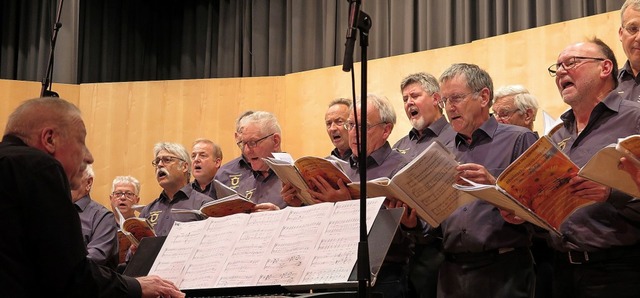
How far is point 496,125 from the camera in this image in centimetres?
340

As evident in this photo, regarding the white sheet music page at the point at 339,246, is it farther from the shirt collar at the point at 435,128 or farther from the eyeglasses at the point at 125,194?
the eyeglasses at the point at 125,194

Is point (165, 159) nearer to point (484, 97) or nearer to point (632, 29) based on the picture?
point (484, 97)

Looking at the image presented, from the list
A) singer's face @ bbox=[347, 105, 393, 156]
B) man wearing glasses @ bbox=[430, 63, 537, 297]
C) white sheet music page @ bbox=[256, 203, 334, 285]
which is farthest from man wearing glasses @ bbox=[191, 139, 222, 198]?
white sheet music page @ bbox=[256, 203, 334, 285]

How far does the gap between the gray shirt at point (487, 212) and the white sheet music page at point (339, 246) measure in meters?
0.65

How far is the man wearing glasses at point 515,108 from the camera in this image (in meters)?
4.30

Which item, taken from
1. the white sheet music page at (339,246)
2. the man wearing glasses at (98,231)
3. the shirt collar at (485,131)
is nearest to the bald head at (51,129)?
the white sheet music page at (339,246)

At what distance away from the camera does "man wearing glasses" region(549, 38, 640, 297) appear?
9.18ft

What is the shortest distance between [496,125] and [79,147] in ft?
5.76

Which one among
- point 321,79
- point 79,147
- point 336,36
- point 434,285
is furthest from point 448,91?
point 336,36

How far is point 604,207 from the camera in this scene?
2869mm

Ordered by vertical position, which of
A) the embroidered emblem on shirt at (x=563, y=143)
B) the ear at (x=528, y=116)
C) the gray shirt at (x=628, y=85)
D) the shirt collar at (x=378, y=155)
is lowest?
the shirt collar at (x=378, y=155)

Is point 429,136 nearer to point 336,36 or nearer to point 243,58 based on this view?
point 336,36

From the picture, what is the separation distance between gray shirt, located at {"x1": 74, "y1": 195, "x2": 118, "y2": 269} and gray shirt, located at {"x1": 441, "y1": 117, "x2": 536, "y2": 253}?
84.0 inches

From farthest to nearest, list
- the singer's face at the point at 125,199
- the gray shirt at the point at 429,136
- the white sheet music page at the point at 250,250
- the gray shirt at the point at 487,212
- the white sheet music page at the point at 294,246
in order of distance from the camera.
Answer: the singer's face at the point at 125,199 → the gray shirt at the point at 429,136 → the gray shirt at the point at 487,212 → the white sheet music page at the point at 250,250 → the white sheet music page at the point at 294,246
